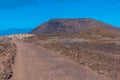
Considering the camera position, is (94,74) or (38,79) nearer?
(38,79)

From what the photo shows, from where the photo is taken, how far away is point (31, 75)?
2616cm

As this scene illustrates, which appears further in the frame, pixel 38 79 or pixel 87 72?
pixel 87 72

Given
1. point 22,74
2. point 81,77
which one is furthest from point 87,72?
point 22,74

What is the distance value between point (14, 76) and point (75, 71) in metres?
4.72

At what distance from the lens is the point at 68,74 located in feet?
86.8

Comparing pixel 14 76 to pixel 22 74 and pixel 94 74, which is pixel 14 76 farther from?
pixel 94 74

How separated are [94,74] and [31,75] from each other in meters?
4.20

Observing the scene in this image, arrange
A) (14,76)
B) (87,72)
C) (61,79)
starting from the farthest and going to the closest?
1. (87,72)
2. (14,76)
3. (61,79)

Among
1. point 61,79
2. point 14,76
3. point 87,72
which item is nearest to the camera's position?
point 61,79

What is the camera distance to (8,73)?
1038 inches

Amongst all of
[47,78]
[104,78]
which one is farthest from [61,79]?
[104,78]

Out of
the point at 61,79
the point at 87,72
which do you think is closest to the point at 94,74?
the point at 87,72

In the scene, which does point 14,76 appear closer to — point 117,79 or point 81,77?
point 81,77

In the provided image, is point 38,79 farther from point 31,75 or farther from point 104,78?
point 104,78
